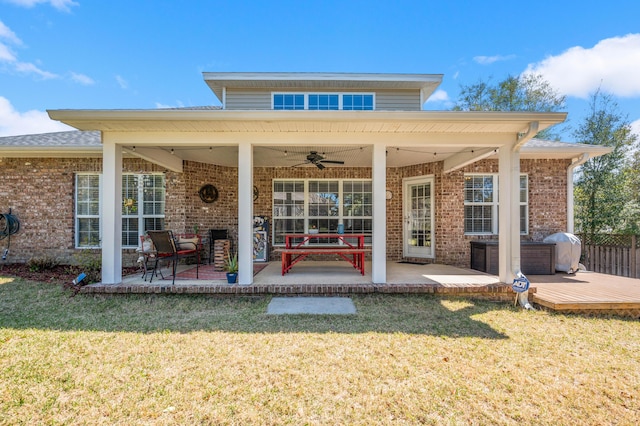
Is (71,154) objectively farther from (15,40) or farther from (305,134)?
(305,134)

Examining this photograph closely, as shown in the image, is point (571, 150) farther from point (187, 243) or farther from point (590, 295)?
point (187, 243)

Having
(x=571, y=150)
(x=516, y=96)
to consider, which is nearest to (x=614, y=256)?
(x=571, y=150)

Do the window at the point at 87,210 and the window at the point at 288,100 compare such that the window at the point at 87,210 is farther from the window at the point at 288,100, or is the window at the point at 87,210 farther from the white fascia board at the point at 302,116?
the window at the point at 288,100

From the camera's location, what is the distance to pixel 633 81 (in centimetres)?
1764

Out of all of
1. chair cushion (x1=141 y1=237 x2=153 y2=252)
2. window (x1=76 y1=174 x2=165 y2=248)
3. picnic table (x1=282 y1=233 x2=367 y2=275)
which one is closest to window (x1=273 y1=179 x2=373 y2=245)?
picnic table (x1=282 y1=233 x2=367 y2=275)

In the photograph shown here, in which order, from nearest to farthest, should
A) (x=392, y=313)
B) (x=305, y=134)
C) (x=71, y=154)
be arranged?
(x=392, y=313)
(x=305, y=134)
(x=71, y=154)

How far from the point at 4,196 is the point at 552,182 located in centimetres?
1412

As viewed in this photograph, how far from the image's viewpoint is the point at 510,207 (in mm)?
5102

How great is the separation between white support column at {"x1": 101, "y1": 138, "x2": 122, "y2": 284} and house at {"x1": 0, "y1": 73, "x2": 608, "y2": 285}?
0.02m

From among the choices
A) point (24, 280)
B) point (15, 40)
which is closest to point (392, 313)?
point (24, 280)

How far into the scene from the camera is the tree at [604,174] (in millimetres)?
11211

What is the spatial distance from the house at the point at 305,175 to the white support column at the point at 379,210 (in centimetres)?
2

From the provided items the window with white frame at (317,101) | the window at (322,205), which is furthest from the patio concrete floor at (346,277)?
the window with white frame at (317,101)

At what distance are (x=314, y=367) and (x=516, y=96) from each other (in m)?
21.7
